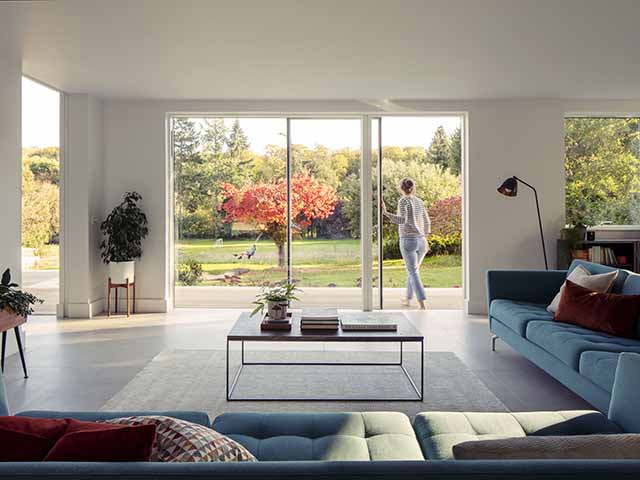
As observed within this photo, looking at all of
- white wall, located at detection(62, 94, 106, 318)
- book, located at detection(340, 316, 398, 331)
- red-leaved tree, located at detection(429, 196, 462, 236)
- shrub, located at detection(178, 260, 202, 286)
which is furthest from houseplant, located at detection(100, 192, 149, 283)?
book, located at detection(340, 316, 398, 331)

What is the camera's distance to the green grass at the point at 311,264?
26.2ft

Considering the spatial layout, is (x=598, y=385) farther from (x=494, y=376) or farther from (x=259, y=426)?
(x=259, y=426)

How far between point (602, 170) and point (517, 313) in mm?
3953

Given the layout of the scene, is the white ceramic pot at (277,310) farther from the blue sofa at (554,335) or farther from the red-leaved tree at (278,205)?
the red-leaved tree at (278,205)

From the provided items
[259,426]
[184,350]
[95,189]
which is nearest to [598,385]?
[259,426]

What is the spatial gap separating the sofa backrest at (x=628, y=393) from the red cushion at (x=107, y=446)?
1.56 metres

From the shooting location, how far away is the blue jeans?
7957mm

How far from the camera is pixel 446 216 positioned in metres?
8.03

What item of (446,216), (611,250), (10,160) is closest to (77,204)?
(10,160)

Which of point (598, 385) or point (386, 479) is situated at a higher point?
point (386, 479)

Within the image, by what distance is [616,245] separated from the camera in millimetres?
7578

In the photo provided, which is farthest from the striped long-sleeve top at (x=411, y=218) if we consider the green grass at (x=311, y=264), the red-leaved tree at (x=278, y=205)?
the red-leaved tree at (x=278, y=205)

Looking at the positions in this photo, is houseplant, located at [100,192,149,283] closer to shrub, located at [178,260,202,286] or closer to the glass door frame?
the glass door frame

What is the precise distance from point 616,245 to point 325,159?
377cm
